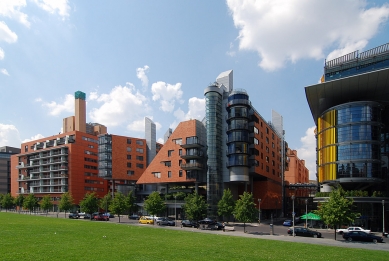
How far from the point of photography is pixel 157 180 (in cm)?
8519

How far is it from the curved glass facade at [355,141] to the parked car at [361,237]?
2344 cm

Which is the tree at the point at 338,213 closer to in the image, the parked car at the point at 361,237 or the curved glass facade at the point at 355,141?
the parked car at the point at 361,237

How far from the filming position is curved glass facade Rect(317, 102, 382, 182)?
200 feet

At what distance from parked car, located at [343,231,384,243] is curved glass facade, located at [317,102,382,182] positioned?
76.9ft

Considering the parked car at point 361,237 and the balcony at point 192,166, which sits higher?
the balcony at point 192,166

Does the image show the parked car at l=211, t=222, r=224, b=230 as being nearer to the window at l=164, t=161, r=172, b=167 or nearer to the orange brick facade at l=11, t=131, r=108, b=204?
the window at l=164, t=161, r=172, b=167

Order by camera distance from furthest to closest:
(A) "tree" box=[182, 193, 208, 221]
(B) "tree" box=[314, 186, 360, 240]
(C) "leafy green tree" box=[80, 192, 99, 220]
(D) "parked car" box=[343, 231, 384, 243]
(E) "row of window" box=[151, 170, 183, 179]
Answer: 1. (E) "row of window" box=[151, 170, 183, 179]
2. (C) "leafy green tree" box=[80, 192, 99, 220]
3. (A) "tree" box=[182, 193, 208, 221]
4. (B) "tree" box=[314, 186, 360, 240]
5. (D) "parked car" box=[343, 231, 384, 243]

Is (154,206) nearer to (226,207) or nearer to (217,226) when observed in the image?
(226,207)

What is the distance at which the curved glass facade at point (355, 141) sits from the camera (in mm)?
60816

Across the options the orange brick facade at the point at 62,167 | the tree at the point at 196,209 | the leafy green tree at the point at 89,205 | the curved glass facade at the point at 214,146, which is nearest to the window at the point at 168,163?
the curved glass facade at the point at 214,146

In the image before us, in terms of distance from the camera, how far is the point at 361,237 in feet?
131

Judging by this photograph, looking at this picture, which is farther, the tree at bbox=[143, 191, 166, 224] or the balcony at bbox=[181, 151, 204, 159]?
the balcony at bbox=[181, 151, 204, 159]

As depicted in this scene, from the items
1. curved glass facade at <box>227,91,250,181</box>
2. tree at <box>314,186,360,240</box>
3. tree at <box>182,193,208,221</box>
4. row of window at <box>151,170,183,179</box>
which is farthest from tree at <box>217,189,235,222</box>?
row of window at <box>151,170,183,179</box>

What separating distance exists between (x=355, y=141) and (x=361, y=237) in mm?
26599
